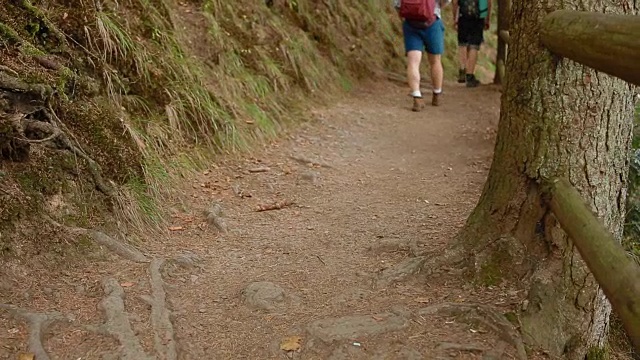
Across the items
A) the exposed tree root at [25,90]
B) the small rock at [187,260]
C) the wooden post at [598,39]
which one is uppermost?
the wooden post at [598,39]

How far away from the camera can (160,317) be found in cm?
325

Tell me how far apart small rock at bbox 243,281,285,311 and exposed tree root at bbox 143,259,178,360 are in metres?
0.46

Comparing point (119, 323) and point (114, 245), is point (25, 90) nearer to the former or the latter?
point (114, 245)

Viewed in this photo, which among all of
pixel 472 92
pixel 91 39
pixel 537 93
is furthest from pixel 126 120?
pixel 472 92

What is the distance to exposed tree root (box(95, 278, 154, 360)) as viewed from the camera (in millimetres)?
2916

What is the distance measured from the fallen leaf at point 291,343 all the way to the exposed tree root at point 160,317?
1.70 ft

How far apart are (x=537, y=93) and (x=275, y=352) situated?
1.82 metres

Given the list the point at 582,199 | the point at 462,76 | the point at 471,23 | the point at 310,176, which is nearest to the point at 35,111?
the point at 310,176

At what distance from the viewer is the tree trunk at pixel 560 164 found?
3.09 metres

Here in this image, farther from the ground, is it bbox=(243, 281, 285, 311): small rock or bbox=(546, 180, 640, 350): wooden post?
bbox=(546, 180, 640, 350): wooden post

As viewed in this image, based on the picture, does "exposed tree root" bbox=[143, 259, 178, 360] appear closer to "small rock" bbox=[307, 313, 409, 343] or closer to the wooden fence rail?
"small rock" bbox=[307, 313, 409, 343]

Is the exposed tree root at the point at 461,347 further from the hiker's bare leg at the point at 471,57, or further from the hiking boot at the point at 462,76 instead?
the hiking boot at the point at 462,76

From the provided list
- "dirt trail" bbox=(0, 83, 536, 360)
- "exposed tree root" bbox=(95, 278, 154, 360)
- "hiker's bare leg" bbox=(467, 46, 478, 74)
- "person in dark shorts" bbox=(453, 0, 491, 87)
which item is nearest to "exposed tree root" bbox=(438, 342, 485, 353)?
"dirt trail" bbox=(0, 83, 536, 360)

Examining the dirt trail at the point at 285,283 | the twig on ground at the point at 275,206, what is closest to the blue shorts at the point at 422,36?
the dirt trail at the point at 285,283
